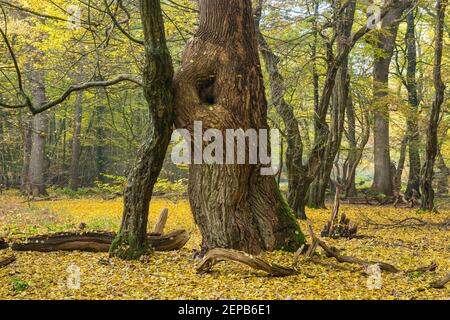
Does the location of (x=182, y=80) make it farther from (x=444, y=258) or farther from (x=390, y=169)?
(x=390, y=169)

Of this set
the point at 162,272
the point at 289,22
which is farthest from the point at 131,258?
the point at 289,22

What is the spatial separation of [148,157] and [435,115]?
911 centimetres

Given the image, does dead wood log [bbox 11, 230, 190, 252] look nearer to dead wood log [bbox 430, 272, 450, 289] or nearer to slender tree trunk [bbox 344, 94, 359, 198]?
dead wood log [bbox 430, 272, 450, 289]

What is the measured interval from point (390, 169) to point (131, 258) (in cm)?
1596

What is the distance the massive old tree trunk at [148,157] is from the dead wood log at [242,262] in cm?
120

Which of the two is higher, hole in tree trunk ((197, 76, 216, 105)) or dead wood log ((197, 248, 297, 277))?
hole in tree trunk ((197, 76, 216, 105))

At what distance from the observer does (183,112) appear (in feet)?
21.8

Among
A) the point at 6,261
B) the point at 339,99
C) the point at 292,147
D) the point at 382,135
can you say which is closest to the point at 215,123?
the point at 6,261

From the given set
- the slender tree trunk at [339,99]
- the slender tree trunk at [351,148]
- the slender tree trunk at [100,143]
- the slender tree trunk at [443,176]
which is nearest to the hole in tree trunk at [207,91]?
the slender tree trunk at [339,99]

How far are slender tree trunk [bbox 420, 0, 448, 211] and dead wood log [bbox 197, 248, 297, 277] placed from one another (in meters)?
8.67

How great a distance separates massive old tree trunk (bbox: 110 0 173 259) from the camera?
6344 millimetres

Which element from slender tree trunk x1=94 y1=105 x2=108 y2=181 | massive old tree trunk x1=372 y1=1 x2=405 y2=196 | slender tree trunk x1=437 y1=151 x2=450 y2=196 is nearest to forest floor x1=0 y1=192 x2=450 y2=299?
massive old tree trunk x1=372 y1=1 x2=405 y2=196

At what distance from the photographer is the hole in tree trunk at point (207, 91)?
686 cm

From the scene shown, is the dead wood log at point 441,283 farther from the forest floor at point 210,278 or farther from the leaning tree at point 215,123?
the leaning tree at point 215,123
